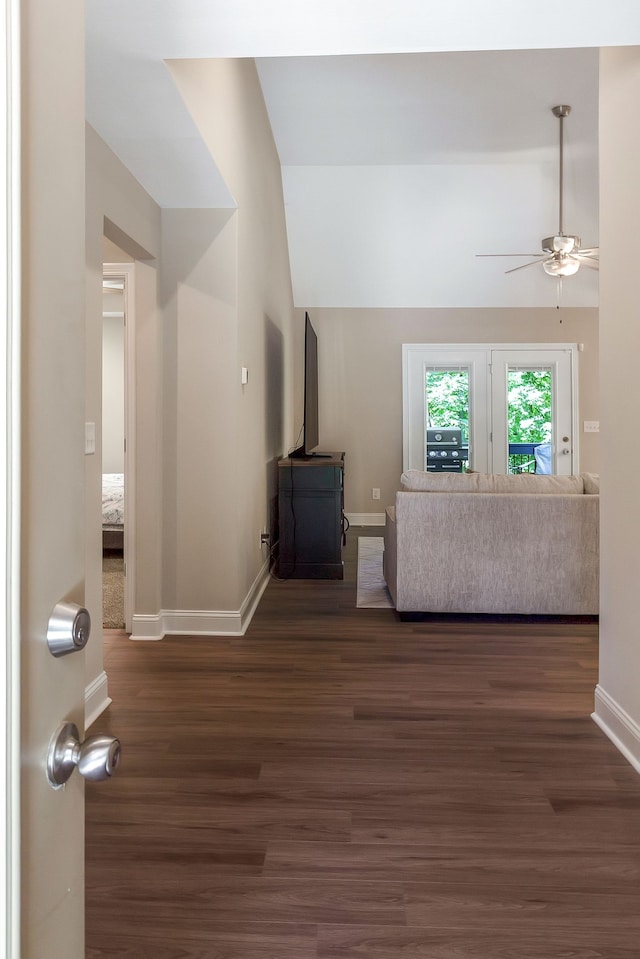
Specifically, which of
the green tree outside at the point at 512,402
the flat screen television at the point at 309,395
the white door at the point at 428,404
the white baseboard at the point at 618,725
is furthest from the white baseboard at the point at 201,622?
the green tree outside at the point at 512,402

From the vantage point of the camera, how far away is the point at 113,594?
14.4ft

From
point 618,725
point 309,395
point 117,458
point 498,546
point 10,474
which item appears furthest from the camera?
point 117,458

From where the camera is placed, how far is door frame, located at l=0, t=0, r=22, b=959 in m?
0.56

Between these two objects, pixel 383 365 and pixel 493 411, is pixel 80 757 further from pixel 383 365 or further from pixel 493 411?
pixel 493 411

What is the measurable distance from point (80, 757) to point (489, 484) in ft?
11.1

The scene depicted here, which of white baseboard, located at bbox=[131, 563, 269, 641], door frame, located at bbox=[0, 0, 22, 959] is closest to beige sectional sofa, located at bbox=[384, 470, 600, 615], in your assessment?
white baseboard, located at bbox=[131, 563, 269, 641]

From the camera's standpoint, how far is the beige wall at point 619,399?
88.2 inches

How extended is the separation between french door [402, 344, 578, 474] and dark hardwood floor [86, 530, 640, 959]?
4.25 metres

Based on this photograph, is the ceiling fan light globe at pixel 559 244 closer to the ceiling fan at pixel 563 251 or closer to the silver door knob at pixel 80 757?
the ceiling fan at pixel 563 251

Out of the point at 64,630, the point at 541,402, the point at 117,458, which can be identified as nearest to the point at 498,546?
the point at 64,630

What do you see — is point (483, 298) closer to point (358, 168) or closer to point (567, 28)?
point (358, 168)

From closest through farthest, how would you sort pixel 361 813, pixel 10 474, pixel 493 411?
pixel 10 474
pixel 361 813
pixel 493 411

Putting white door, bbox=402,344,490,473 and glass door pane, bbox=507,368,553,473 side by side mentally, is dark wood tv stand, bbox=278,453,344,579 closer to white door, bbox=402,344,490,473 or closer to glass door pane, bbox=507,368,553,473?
white door, bbox=402,344,490,473

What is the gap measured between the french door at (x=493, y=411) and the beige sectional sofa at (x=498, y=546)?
3.53 m
